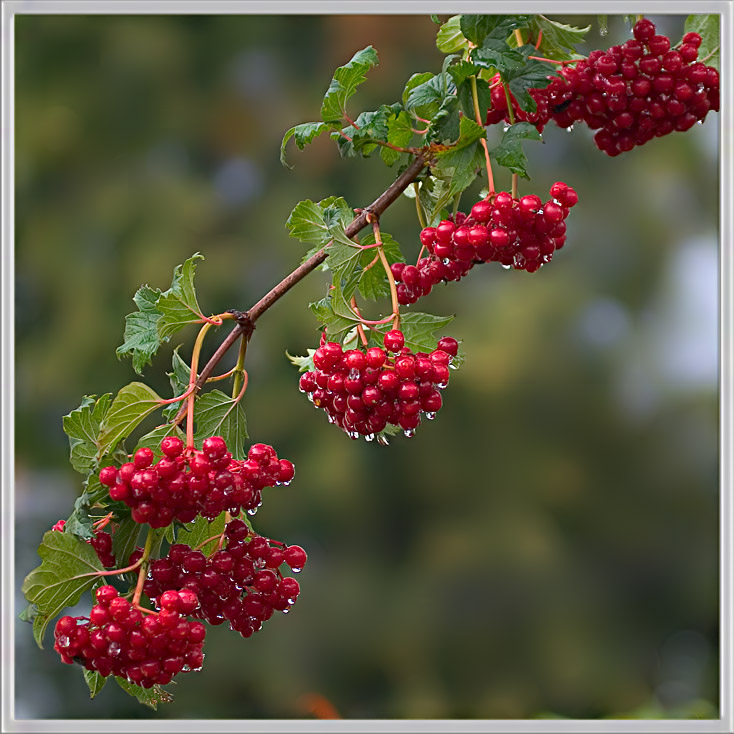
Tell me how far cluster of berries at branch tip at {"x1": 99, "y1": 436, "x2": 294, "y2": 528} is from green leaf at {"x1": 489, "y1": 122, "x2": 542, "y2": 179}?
0.96 ft

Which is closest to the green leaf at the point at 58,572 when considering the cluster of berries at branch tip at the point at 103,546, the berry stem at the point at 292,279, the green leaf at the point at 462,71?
the cluster of berries at branch tip at the point at 103,546

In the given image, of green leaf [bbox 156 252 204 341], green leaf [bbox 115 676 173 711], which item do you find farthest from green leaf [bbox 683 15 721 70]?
green leaf [bbox 115 676 173 711]

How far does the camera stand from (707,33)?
0.88 m

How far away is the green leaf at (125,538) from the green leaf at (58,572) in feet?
0.05

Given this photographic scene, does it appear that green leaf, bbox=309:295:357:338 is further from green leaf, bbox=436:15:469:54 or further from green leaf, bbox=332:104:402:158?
green leaf, bbox=436:15:469:54

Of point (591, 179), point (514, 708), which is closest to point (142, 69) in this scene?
point (591, 179)

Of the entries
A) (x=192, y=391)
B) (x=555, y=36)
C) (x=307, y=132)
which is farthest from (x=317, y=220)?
(x=555, y=36)

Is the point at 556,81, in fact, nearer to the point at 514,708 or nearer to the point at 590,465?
the point at 514,708

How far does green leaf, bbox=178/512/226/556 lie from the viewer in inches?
28.0

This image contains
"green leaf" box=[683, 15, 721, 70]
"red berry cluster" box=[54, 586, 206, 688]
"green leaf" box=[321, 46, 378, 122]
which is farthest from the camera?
"green leaf" box=[683, 15, 721, 70]

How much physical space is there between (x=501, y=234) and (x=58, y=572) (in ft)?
1.37

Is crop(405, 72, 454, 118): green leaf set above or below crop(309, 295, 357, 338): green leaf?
above

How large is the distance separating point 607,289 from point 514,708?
6.97 ft

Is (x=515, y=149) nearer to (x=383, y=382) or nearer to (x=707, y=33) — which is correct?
(x=383, y=382)
